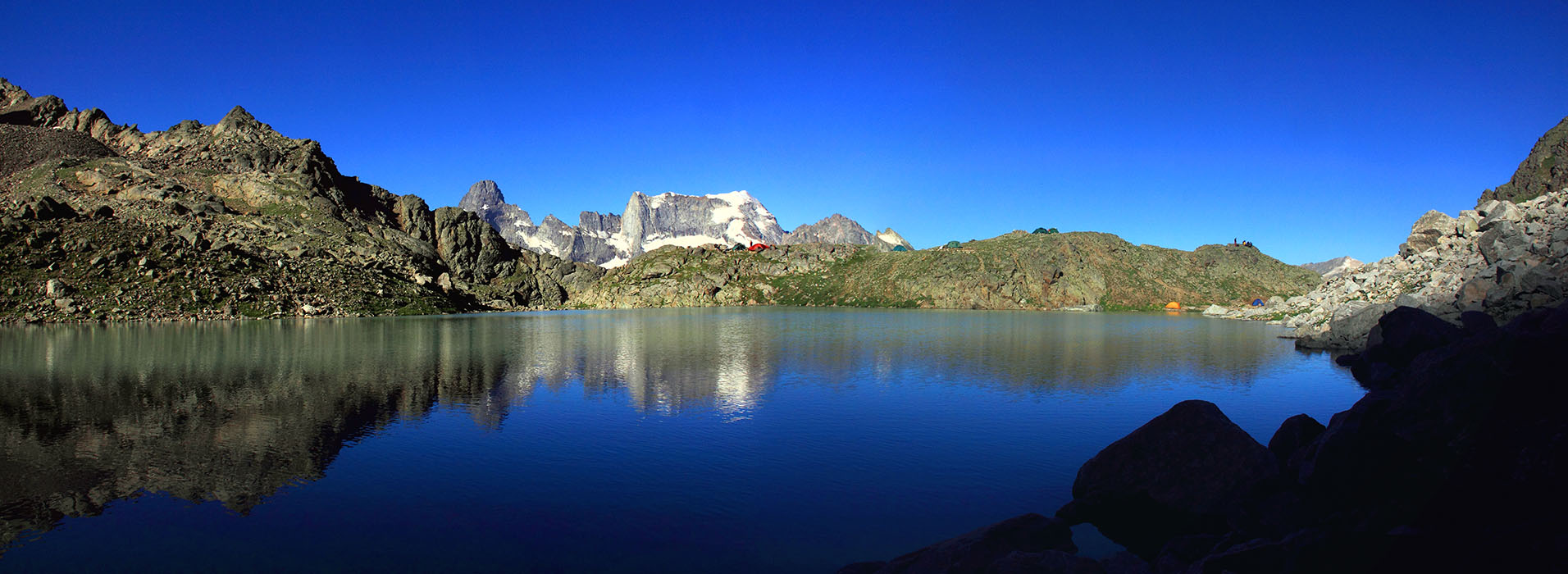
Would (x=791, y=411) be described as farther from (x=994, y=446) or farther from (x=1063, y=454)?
(x=1063, y=454)

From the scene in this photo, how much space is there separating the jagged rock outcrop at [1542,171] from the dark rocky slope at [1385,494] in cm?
18759

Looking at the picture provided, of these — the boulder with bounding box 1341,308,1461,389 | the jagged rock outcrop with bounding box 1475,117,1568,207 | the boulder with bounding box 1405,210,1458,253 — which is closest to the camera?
the boulder with bounding box 1341,308,1461,389

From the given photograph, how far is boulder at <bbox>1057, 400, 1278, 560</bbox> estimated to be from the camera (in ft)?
55.3

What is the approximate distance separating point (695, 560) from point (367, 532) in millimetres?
8589

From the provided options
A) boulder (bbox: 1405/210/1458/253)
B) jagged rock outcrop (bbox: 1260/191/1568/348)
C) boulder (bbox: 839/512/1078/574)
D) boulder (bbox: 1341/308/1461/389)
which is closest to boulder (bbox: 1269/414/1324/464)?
boulder (bbox: 839/512/1078/574)

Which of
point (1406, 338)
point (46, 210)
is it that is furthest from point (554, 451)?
point (46, 210)

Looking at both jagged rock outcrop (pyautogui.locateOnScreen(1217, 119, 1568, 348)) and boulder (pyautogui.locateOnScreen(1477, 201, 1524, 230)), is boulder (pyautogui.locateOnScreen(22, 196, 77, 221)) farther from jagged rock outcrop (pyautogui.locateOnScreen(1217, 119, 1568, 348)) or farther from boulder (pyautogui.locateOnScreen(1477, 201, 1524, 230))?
boulder (pyautogui.locateOnScreen(1477, 201, 1524, 230))

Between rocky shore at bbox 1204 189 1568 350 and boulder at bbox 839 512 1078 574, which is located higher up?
rocky shore at bbox 1204 189 1568 350

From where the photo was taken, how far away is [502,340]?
Result: 79.5m

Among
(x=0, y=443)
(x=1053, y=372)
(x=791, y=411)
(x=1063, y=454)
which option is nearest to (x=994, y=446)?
(x=1063, y=454)

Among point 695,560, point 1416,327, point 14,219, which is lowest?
point 695,560

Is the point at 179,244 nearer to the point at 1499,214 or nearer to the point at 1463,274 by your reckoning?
the point at 1463,274

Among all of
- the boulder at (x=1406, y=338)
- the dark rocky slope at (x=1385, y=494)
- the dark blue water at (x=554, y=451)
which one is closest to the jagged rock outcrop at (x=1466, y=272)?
the dark blue water at (x=554, y=451)

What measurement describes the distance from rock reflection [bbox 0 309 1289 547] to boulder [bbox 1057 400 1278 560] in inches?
672
